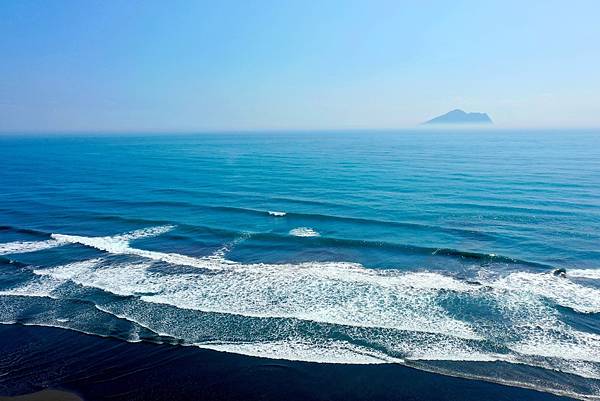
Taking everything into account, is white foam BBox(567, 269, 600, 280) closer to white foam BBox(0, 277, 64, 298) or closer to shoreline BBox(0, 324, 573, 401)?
shoreline BBox(0, 324, 573, 401)

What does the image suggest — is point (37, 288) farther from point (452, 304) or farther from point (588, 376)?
point (588, 376)

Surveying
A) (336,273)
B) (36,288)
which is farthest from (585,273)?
(36,288)

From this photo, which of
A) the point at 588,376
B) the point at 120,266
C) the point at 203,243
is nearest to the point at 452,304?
the point at 588,376

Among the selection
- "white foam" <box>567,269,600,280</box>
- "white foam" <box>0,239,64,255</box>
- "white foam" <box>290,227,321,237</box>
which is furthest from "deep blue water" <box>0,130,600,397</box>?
"white foam" <box>290,227,321,237</box>

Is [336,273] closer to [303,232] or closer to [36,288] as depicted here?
[303,232]

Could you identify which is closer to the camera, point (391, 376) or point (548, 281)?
point (391, 376)
